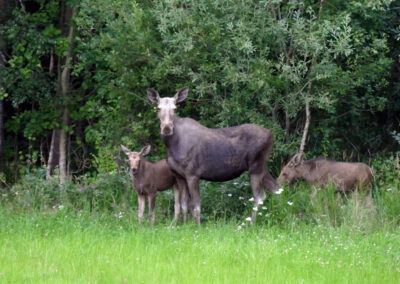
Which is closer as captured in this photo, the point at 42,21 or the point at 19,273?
the point at 19,273

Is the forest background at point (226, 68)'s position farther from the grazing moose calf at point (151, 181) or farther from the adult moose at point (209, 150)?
the grazing moose calf at point (151, 181)

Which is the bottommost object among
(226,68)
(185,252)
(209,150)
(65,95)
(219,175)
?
(185,252)

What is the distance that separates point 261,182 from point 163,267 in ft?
12.3

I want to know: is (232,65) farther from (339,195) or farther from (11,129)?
(11,129)

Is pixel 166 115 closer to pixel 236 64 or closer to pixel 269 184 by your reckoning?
pixel 269 184

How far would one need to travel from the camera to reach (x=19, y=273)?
775 cm

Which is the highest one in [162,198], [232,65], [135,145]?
[232,65]

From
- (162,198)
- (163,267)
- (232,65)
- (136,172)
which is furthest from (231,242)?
(232,65)

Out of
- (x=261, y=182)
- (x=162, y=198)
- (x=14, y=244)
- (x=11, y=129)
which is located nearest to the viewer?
(x=14, y=244)

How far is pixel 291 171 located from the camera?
12.6 meters

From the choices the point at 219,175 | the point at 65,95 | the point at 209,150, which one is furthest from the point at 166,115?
the point at 65,95

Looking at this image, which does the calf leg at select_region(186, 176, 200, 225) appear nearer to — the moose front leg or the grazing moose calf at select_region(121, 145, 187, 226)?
the grazing moose calf at select_region(121, 145, 187, 226)

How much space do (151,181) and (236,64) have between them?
127 inches

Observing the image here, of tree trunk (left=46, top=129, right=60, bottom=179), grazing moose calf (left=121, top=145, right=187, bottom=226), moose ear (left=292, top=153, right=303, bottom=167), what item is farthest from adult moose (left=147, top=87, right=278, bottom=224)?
tree trunk (left=46, top=129, right=60, bottom=179)
